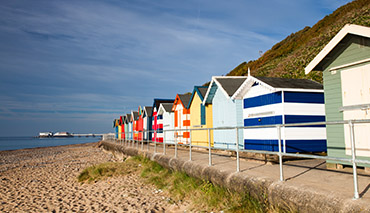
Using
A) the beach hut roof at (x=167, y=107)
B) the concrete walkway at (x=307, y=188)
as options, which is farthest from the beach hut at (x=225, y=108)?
the beach hut roof at (x=167, y=107)

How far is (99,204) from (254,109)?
21.6 feet

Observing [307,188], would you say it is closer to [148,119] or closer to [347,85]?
[347,85]

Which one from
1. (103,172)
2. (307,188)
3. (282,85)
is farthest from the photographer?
(103,172)

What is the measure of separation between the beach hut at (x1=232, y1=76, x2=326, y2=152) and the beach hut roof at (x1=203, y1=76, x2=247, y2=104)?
2.49m

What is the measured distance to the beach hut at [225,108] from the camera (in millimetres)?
12773

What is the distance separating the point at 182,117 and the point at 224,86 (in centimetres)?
632

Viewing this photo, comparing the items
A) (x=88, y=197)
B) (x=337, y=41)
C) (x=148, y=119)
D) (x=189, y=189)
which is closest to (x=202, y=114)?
(x=88, y=197)

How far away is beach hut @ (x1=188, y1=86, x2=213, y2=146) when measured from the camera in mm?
16016

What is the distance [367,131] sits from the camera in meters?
6.41

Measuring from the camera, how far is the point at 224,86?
13789 millimetres

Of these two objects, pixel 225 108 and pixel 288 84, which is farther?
pixel 225 108

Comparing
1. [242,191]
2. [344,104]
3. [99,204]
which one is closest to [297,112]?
[344,104]

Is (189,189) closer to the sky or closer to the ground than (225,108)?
closer to the ground

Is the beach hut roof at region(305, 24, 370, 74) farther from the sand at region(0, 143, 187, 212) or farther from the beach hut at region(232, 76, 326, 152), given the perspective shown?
the sand at region(0, 143, 187, 212)
